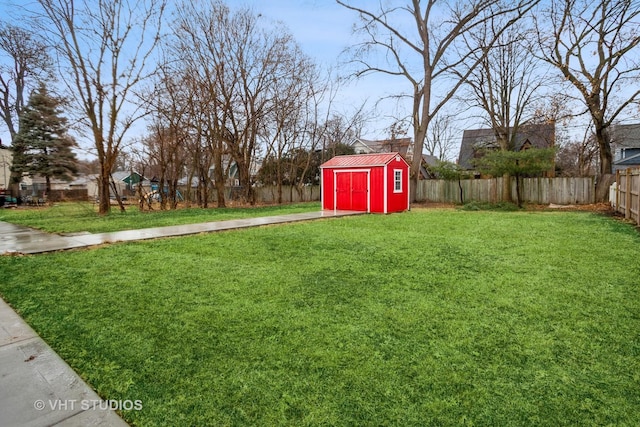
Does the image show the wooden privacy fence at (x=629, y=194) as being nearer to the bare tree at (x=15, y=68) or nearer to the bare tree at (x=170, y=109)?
the bare tree at (x=170, y=109)

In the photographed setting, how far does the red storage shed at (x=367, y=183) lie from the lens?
41.2 feet

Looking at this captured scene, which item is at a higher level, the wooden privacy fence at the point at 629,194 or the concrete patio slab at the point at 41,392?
the wooden privacy fence at the point at 629,194

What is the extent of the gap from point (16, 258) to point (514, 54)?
21.0 m

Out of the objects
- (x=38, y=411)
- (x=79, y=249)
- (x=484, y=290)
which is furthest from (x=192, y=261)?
(x=484, y=290)

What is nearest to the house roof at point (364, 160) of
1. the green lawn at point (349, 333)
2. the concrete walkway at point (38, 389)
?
A: the green lawn at point (349, 333)

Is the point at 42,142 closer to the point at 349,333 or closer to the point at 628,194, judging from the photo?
the point at 349,333

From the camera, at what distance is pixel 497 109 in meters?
18.3

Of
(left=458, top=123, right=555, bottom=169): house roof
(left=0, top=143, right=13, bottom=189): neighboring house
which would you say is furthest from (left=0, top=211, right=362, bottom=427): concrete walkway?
(left=0, top=143, right=13, bottom=189): neighboring house

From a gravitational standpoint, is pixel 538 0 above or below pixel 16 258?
above

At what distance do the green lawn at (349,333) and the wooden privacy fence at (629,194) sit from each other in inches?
159

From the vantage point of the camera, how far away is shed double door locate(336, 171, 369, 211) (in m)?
12.8

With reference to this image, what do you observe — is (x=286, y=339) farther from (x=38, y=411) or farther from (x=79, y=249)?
(x=79, y=249)

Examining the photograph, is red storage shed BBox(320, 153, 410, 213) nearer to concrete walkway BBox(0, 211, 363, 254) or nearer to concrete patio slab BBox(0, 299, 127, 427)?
concrete walkway BBox(0, 211, 363, 254)

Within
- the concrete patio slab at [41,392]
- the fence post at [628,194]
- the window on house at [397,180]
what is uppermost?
the window on house at [397,180]
